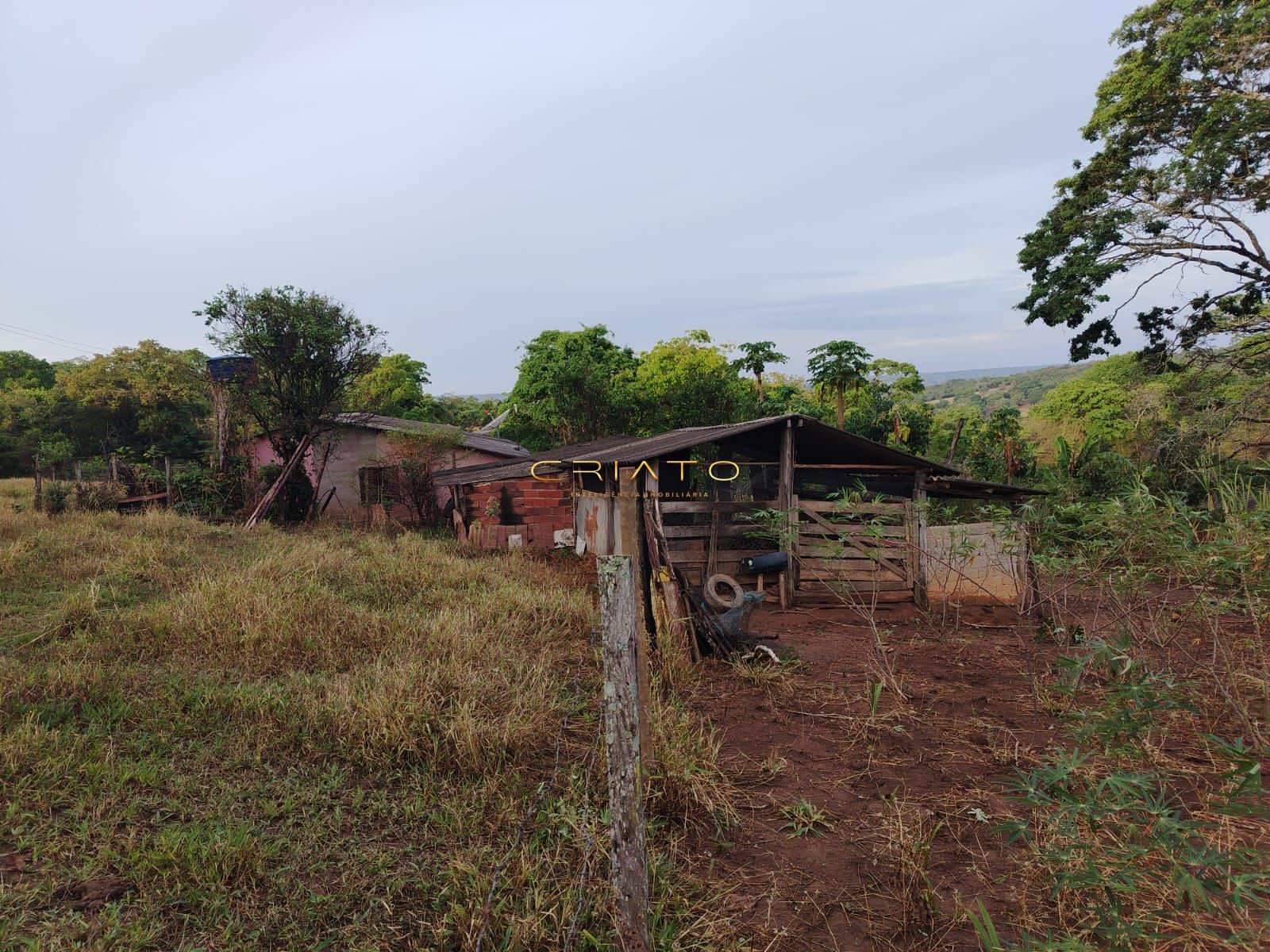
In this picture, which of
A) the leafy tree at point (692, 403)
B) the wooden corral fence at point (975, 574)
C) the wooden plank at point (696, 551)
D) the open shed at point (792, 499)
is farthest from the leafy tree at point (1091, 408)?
the wooden plank at point (696, 551)

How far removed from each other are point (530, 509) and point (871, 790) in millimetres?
9454

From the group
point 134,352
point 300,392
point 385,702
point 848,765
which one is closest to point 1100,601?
point 848,765

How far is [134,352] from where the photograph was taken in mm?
32562

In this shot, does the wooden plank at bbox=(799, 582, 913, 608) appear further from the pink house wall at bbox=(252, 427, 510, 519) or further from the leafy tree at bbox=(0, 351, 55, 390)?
the leafy tree at bbox=(0, 351, 55, 390)

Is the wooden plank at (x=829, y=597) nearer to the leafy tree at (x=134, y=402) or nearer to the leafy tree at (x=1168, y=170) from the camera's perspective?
the leafy tree at (x=1168, y=170)

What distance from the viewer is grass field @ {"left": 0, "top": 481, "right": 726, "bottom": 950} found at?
2961mm

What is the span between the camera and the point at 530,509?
13008mm

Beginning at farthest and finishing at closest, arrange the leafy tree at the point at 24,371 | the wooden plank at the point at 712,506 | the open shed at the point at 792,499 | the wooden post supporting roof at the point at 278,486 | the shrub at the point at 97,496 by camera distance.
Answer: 1. the leafy tree at the point at 24,371
2. the wooden post supporting roof at the point at 278,486
3. the shrub at the point at 97,496
4. the wooden plank at the point at 712,506
5. the open shed at the point at 792,499

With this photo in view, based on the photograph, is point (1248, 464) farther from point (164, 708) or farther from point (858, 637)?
point (164, 708)

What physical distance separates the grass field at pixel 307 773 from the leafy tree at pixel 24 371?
4147 centimetres

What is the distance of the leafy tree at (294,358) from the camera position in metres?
15.4

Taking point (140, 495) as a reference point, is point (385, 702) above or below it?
below

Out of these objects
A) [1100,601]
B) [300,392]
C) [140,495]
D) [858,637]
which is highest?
[300,392]

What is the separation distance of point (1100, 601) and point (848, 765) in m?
2.50
